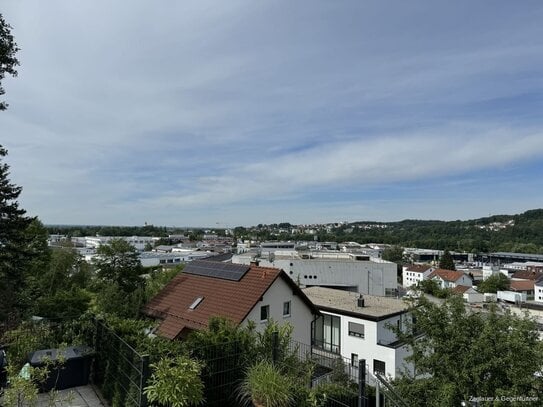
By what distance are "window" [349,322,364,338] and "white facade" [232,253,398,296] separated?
110ft

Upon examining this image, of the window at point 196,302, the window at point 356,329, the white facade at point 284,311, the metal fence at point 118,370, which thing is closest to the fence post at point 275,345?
the metal fence at point 118,370

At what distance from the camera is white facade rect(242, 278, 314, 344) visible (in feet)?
54.5

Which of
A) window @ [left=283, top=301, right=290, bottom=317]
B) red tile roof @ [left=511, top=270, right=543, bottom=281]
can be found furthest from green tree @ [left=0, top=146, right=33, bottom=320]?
red tile roof @ [left=511, top=270, right=543, bottom=281]

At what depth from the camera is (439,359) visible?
1020 centimetres

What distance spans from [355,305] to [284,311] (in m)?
10.6

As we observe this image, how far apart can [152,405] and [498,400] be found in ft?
26.0

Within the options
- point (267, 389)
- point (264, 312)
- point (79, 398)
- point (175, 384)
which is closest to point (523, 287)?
point (264, 312)

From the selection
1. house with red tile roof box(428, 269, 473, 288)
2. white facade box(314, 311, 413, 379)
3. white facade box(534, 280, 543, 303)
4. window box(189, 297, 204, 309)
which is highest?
window box(189, 297, 204, 309)

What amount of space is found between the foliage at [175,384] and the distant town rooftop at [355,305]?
1825cm

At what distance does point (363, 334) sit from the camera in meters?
24.2

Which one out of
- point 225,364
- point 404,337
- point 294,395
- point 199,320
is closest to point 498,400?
point 404,337

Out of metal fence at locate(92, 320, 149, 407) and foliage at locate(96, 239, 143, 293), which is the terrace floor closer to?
metal fence at locate(92, 320, 149, 407)

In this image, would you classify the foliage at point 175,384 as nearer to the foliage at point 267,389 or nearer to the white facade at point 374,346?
the foliage at point 267,389

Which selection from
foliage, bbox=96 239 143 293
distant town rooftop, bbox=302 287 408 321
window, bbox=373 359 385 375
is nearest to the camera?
window, bbox=373 359 385 375
